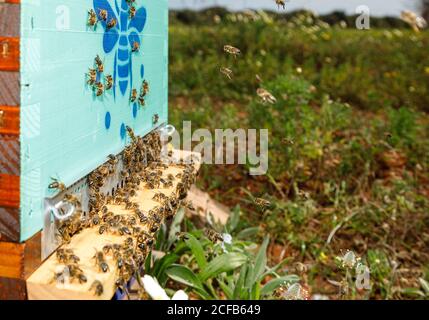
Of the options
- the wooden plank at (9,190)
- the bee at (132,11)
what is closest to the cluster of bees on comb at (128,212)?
the wooden plank at (9,190)

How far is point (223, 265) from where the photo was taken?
8.18 feet

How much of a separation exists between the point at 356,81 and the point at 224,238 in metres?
4.78

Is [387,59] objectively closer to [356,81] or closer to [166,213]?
[356,81]

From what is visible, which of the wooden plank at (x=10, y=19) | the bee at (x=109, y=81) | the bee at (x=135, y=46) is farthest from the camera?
the bee at (x=135, y=46)

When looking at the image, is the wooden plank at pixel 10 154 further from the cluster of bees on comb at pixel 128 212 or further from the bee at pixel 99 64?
the bee at pixel 99 64

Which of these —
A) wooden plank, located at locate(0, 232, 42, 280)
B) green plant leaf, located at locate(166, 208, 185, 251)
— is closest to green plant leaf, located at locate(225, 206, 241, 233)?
green plant leaf, located at locate(166, 208, 185, 251)

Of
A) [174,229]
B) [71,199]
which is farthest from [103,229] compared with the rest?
[174,229]

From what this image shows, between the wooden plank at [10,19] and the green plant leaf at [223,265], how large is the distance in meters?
1.55

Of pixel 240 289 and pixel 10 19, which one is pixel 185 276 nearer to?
pixel 240 289

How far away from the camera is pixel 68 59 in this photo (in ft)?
5.15

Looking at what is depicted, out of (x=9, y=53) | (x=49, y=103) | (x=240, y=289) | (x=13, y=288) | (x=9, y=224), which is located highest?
(x=9, y=53)

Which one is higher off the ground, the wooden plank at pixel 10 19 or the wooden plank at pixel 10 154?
the wooden plank at pixel 10 19

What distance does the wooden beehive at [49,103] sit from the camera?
4.25 feet

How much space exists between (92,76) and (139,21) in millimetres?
630
